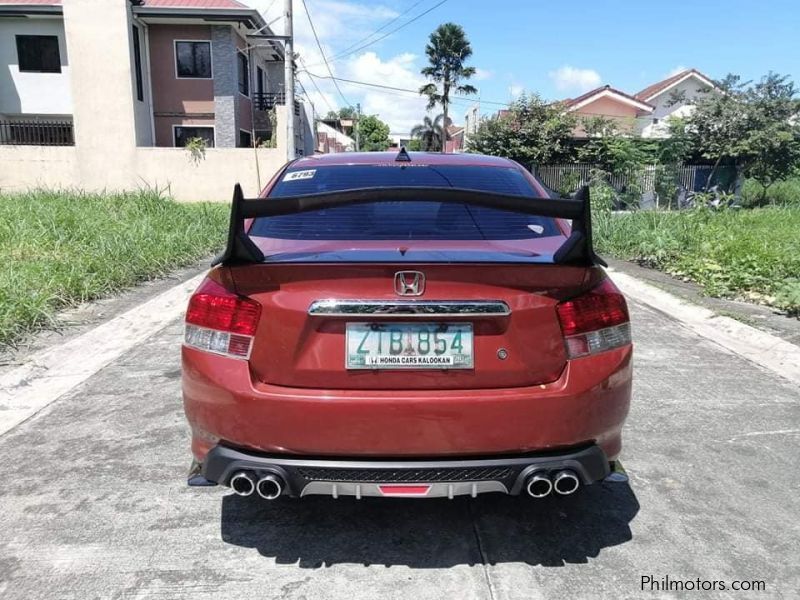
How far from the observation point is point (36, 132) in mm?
25953

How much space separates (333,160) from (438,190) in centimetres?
128

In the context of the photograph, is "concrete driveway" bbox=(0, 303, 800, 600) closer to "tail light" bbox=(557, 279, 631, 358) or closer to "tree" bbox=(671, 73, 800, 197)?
"tail light" bbox=(557, 279, 631, 358)

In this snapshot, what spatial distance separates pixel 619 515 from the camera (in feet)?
9.42

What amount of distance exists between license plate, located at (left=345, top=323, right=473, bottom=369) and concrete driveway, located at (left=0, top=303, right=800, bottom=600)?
86 cm

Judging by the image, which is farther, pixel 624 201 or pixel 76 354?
pixel 624 201

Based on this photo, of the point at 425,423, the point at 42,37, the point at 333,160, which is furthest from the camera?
the point at 42,37

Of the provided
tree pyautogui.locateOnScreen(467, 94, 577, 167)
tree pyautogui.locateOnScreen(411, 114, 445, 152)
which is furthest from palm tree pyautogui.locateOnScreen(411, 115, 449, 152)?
tree pyautogui.locateOnScreen(467, 94, 577, 167)

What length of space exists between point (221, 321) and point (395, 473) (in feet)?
2.69

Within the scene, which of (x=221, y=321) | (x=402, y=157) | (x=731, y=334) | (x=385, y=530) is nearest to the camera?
(x=221, y=321)

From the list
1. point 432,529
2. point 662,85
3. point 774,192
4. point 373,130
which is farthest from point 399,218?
point 373,130

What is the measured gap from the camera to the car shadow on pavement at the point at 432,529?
2557 millimetres

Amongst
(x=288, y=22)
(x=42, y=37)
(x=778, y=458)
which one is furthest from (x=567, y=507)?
(x=42, y=37)

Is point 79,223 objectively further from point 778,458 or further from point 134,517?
point 778,458

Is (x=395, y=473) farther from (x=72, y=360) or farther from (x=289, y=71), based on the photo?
(x=289, y=71)
